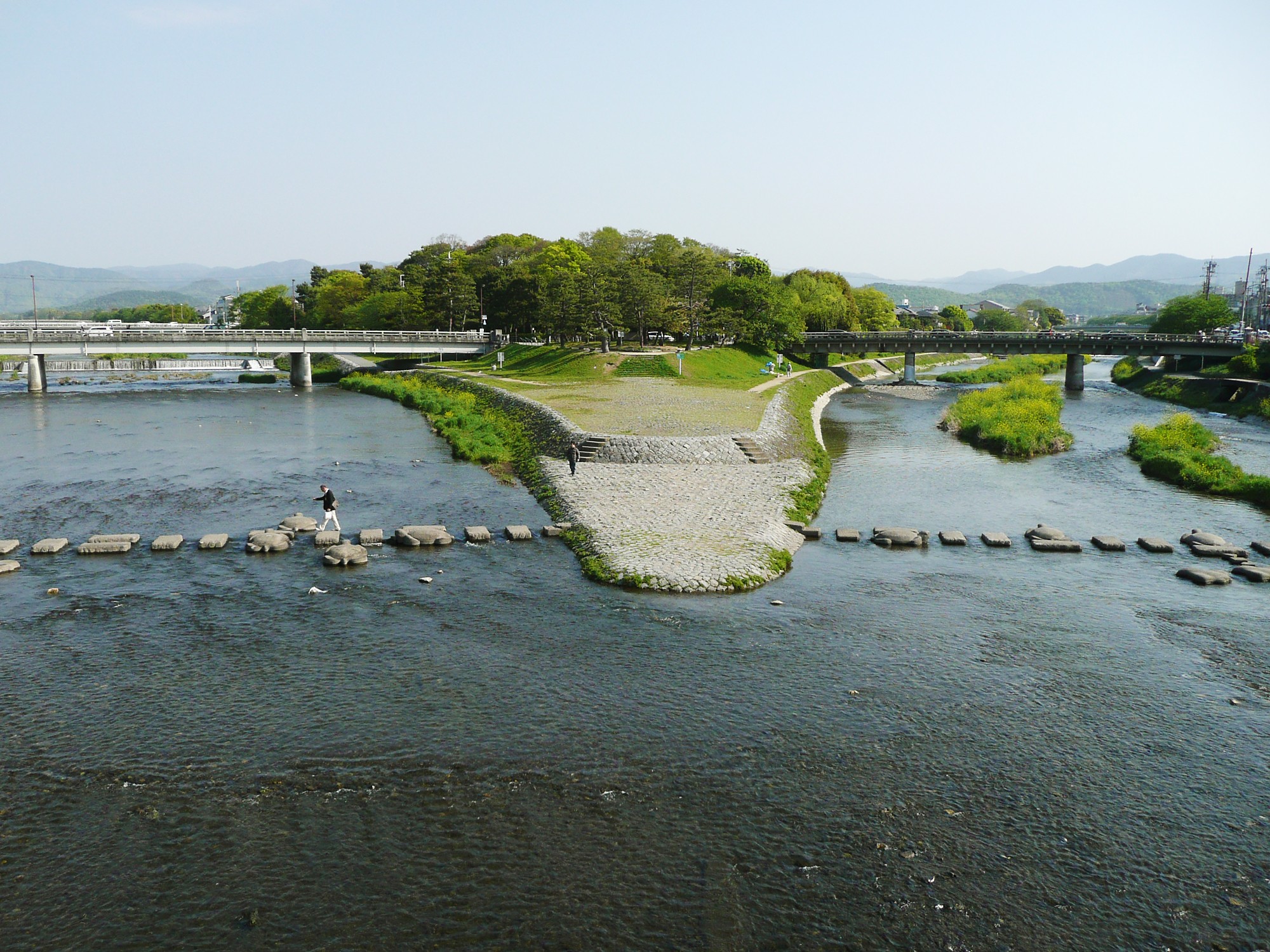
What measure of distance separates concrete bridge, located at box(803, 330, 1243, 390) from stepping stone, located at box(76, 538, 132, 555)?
8508cm

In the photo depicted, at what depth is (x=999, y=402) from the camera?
66.4 metres

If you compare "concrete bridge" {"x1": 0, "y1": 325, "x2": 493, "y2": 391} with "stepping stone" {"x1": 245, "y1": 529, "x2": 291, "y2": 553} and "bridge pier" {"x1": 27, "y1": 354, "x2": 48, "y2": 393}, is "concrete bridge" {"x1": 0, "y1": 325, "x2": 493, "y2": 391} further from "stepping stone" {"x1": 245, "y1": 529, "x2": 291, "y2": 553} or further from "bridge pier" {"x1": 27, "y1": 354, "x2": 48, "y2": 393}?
"stepping stone" {"x1": 245, "y1": 529, "x2": 291, "y2": 553}

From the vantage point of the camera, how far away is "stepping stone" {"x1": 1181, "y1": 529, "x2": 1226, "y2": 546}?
98.2 ft

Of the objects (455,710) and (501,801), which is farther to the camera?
(455,710)

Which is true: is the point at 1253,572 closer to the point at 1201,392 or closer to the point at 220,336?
the point at 1201,392

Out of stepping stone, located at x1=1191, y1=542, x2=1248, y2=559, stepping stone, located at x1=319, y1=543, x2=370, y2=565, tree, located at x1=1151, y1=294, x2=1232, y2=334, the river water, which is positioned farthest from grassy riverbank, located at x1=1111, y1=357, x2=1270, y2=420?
stepping stone, located at x1=319, y1=543, x2=370, y2=565

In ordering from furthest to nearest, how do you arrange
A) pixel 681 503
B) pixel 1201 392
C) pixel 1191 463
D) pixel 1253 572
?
1. pixel 1201 392
2. pixel 1191 463
3. pixel 681 503
4. pixel 1253 572

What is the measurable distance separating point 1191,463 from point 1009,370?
7550 cm

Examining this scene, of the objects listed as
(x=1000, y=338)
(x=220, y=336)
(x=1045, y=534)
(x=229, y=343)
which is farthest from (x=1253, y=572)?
(x=220, y=336)

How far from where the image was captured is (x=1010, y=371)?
11312cm

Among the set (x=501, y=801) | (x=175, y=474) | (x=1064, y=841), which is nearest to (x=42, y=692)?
(x=501, y=801)

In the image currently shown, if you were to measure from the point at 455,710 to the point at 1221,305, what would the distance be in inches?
5780

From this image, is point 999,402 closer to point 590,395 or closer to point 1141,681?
point 590,395

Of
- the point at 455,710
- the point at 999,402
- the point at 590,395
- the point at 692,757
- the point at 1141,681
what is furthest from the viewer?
the point at 999,402
